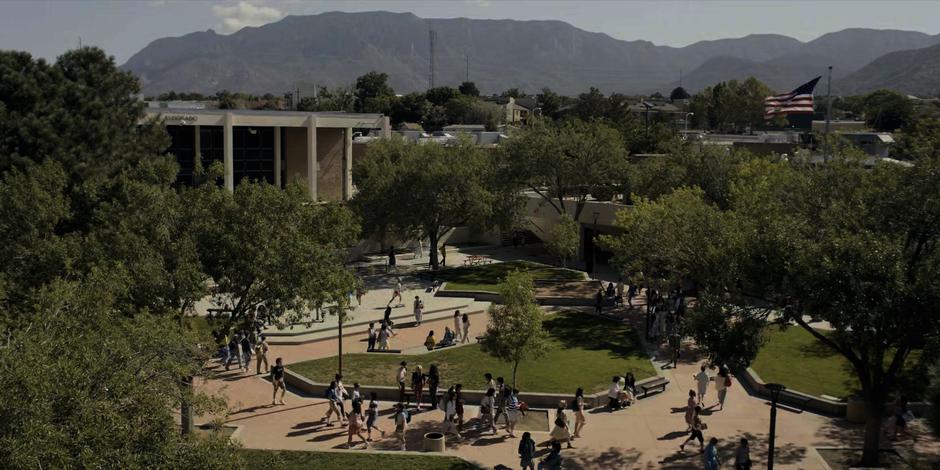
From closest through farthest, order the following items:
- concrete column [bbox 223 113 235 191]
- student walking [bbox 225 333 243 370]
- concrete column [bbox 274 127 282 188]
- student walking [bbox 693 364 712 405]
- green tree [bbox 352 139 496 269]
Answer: student walking [bbox 693 364 712 405] → student walking [bbox 225 333 243 370] → green tree [bbox 352 139 496 269] → concrete column [bbox 223 113 235 191] → concrete column [bbox 274 127 282 188]

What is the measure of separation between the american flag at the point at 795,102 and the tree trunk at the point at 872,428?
26.2m

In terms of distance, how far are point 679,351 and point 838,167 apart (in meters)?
9.26

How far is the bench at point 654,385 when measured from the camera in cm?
2367

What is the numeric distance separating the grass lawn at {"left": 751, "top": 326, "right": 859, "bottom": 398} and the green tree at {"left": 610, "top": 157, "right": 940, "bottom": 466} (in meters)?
4.08

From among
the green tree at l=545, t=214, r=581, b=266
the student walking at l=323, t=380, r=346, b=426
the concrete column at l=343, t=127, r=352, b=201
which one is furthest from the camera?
the concrete column at l=343, t=127, r=352, b=201

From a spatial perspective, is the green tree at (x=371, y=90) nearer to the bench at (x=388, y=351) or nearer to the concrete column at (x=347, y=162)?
the concrete column at (x=347, y=162)

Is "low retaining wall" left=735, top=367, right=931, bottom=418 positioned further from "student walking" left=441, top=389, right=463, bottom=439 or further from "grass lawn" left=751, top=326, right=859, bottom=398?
"student walking" left=441, top=389, right=463, bottom=439

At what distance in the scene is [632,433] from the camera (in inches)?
814

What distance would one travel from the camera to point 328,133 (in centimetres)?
5838

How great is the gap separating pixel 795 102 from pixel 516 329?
2778 cm

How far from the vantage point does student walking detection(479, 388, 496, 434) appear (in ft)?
67.7

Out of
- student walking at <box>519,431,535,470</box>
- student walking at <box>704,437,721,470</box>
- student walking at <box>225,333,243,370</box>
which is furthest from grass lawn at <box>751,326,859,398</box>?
student walking at <box>225,333,243,370</box>

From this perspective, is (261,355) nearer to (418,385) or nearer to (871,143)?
(418,385)

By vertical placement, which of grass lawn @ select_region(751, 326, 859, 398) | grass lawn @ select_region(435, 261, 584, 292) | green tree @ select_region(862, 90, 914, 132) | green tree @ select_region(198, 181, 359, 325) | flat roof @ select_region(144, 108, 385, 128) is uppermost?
green tree @ select_region(862, 90, 914, 132)
